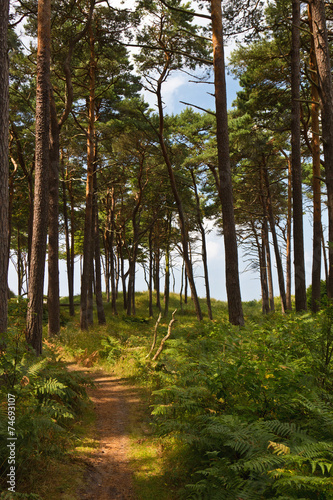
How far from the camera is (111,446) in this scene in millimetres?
5320

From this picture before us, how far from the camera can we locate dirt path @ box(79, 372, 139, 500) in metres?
4.09

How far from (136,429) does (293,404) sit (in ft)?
9.55

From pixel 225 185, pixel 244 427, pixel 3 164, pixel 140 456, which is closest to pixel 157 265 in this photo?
pixel 225 185

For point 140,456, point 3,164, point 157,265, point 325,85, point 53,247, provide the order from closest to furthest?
point 140,456
point 3,164
point 325,85
point 53,247
point 157,265

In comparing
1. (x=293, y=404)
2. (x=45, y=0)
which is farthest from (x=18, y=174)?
(x=293, y=404)

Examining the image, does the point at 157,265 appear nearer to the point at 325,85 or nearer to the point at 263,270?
the point at 263,270

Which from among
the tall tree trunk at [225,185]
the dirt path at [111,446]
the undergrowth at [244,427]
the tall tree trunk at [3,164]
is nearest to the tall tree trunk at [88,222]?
the tall tree trunk at [225,185]

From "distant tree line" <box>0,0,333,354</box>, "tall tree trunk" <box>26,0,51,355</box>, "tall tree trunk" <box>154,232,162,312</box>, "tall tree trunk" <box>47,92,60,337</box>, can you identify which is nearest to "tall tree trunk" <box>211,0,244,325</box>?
"distant tree line" <box>0,0,333,354</box>

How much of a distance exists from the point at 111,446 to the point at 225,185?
7183 millimetres

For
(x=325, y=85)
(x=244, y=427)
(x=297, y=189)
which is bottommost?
(x=244, y=427)

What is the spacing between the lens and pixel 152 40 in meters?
15.7

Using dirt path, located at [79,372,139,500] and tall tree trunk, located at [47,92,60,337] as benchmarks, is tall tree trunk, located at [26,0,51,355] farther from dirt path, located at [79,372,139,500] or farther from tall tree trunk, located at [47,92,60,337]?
tall tree trunk, located at [47,92,60,337]

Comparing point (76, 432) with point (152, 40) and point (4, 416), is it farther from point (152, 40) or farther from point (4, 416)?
point (152, 40)

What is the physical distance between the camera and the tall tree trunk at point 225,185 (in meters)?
10.0
